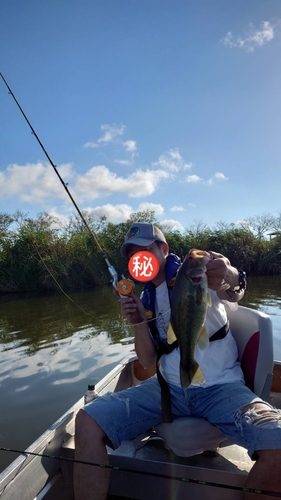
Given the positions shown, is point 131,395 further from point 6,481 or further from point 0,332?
point 0,332

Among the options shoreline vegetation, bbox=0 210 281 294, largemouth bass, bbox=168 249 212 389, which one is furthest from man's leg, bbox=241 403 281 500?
shoreline vegetation, bbox=0 210 281 294

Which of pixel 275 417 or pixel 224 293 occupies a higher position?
pixel 224 293

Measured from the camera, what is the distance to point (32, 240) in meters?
23.6

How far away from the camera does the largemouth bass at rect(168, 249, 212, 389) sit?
2121mm

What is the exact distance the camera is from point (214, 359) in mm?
2520

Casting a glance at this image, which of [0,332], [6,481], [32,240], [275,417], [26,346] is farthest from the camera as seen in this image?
[32,240]

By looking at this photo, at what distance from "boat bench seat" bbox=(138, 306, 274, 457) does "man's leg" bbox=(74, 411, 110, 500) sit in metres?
0.50

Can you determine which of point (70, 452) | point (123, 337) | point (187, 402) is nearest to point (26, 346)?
point (123, 337)

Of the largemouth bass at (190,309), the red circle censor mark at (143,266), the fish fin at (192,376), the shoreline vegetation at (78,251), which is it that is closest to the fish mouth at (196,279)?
the largemouth bass at (190,309)

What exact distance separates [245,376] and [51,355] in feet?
21.2

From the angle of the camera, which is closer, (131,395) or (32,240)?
(131,395)

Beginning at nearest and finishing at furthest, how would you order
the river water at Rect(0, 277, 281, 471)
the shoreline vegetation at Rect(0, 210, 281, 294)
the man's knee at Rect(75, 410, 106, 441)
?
1. the man's knee at Rect(75, 410, 106, 441)
2. the river water at Rect(0, 277, 281, 471)
3. the shoreline vegetation at Rect(0, 210, 281, 294)

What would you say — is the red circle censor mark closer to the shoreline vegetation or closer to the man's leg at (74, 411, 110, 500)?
the man's leg at (74, 411, 110, 500)

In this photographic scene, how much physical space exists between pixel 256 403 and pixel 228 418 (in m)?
0.21
